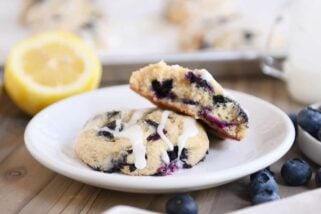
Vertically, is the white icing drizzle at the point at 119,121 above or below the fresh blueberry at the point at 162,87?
below

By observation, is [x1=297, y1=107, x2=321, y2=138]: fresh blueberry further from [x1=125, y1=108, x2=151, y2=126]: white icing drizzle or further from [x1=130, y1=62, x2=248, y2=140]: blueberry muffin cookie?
[x1=125, y1=108, x2=151, y2=126]: white icing drizzle

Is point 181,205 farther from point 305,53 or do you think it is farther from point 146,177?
point 305,53

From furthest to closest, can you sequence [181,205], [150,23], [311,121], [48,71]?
[150,23] → [48,71] → [311,121] → [181,205]

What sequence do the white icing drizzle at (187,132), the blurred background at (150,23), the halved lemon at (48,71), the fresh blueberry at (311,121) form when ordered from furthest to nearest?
1. the blurred background at (150,23)
2. the halved lemon at (48,71)
3. the fresh blueberry at (311,121)
4. the white icing drizzle at (187,132)

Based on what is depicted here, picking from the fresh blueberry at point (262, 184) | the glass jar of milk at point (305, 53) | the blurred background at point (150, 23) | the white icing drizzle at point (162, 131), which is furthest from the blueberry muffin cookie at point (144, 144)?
the blurred background at point (150, 23)

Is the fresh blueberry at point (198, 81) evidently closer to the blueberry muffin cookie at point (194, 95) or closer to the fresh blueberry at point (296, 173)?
the blueberry muffin cookie at point (194, 95)

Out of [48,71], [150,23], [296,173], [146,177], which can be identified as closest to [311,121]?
[296,173]

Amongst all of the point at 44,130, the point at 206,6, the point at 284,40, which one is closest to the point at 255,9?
the point at 206,6
